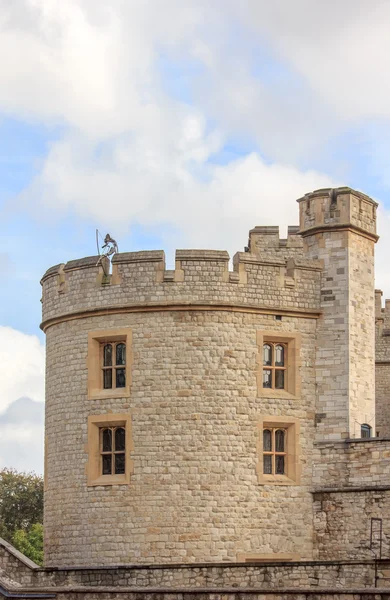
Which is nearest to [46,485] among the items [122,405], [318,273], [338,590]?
[122,405]

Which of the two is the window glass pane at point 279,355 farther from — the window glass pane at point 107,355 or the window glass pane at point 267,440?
the window glass pane at point 107,355

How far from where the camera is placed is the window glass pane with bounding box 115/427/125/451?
28047mm

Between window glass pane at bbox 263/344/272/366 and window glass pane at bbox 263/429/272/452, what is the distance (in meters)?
1.47

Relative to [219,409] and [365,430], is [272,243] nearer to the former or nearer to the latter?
[365,430]

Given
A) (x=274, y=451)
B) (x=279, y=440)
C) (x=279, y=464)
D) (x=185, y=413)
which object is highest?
(x=185, y=413)

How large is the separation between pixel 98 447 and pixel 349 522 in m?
5.62

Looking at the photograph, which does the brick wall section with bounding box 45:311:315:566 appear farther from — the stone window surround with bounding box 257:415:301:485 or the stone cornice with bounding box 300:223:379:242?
the stone cornice with bounding box 300:223:379:242

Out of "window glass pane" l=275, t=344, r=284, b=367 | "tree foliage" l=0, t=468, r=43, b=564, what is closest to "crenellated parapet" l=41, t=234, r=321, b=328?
"window glass pane" l=275, t=344, r=284, b=367

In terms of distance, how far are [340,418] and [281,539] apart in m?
2.91

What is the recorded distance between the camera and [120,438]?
92.2 feet

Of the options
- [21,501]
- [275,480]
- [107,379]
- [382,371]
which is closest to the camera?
[275,480]

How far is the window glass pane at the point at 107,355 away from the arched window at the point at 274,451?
3.71 meters

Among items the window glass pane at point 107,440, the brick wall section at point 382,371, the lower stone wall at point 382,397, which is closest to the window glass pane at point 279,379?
the window glass pane at point 107,440

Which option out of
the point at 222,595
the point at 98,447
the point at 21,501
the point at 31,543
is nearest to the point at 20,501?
the point at 21,501
